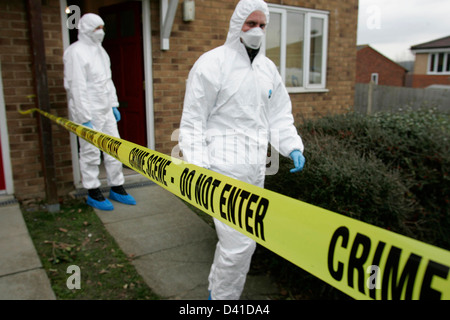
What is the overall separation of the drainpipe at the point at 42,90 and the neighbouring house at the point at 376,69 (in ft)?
130

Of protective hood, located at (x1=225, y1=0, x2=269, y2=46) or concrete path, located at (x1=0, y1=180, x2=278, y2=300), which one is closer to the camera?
protective hood, located at (x1=225, y1=0, x2=269, y2=46)

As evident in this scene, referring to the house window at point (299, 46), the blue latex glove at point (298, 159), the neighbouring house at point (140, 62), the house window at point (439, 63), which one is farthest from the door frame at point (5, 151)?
the house window at point (439, 63)

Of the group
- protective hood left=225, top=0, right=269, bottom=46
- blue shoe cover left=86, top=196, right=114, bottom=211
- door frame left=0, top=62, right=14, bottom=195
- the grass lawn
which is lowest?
the grass lawn

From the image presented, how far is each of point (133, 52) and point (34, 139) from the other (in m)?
1.92

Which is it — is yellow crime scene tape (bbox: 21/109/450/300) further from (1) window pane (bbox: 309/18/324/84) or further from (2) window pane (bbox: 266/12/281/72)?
(1) window pane (bbox: 309/18/324/84)

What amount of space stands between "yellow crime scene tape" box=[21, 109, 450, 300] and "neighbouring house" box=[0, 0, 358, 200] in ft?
11.9

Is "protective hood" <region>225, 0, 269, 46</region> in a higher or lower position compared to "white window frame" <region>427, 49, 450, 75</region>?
lower

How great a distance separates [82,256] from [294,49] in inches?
229

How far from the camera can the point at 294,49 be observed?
25.0ft

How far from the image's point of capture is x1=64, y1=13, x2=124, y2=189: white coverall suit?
166 inches

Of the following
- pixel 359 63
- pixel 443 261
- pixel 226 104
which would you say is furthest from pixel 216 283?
pixel 359 63

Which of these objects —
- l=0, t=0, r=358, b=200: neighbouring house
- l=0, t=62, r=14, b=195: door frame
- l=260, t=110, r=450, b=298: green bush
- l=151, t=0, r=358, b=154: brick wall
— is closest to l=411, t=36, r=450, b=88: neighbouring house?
l=0, t=0, r=358, b=200: neighbouring house
